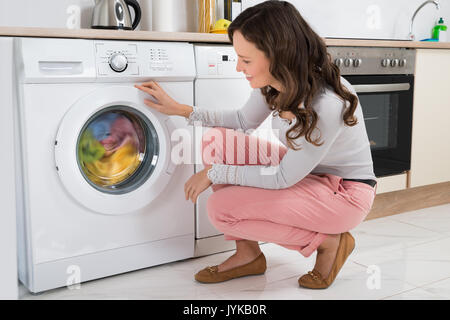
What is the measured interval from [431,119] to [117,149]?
169 cm

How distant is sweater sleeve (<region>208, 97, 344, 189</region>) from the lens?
1.46 m

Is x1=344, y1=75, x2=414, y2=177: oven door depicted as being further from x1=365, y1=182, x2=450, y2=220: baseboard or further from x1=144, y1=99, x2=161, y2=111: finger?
x1=144, y1=99, x2=161, y2=111: finger

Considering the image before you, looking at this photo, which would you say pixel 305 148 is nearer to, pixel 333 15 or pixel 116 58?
pixel 116 58

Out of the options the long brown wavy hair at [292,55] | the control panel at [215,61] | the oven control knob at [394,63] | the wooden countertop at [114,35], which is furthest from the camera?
the oven control knob at [394,63]

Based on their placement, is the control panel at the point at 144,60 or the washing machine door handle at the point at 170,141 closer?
the control panel at the point at 144,60

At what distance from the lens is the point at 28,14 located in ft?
6.63

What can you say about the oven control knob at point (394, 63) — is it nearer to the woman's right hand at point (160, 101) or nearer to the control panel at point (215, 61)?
the control panel at point (215, 61)

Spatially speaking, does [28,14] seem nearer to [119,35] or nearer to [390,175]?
[119,35]

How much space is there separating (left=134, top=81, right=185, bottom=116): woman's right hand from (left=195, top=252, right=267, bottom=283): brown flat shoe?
1.86ft

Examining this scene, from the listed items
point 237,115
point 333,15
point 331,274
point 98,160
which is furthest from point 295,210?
point 333,15

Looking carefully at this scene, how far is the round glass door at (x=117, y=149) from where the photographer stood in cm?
173

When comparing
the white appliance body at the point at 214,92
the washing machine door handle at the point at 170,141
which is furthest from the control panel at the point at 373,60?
the washing machine door handle at the point at 170,141

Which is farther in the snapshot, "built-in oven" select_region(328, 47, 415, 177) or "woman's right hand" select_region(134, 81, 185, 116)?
"built-in oven" select_region(328, 47, 415, 177)

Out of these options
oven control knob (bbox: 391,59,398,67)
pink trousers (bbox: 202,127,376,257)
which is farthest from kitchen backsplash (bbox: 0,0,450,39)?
pink trousers (bbox: 202,127,376,257)
